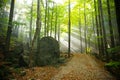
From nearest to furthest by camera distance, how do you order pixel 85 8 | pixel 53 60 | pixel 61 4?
pixel 53 60, pixel 61 4, pixel 85 8

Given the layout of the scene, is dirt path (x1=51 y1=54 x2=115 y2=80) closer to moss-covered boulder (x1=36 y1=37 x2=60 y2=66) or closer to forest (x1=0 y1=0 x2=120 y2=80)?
forest (x1=0 y1=0 x2=120 y2=80)

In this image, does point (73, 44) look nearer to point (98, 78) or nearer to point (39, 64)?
point (39, 64)

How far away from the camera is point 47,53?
58.1 ft

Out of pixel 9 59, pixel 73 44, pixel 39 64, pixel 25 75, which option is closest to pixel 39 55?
pixel 39 64

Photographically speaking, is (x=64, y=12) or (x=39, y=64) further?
(x=64, y=12)

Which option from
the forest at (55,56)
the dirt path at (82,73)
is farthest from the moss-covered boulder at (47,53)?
the dirt path at (82,73)

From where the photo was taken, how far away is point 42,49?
17.9m

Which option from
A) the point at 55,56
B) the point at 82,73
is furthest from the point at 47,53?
the point at 82,73

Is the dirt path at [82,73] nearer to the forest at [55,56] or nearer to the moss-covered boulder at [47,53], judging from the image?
the forest at [55,56]

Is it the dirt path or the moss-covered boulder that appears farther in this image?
the moss-covered boulder

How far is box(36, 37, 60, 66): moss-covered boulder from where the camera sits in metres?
16.1

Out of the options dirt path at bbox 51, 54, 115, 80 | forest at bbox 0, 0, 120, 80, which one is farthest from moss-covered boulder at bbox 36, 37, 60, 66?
dirt path at bbox 51, 54, 115, 80

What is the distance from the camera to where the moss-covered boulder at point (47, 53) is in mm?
16095

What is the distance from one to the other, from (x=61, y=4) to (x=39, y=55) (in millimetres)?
14921
